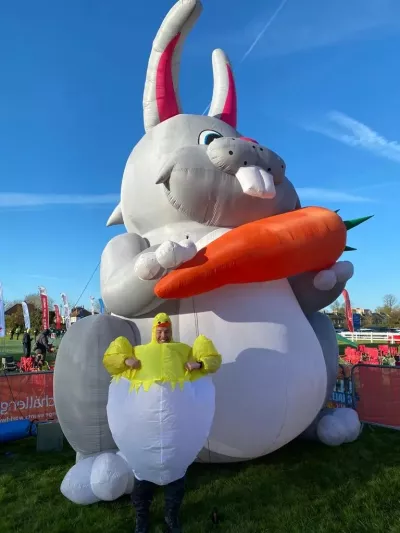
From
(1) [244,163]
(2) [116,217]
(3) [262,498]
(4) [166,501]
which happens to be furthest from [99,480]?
(2) [116,217]

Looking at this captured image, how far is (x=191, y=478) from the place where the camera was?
4.29 metres

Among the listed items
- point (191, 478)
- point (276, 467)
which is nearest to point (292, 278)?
point (276, 467)

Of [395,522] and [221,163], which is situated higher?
[221,163]

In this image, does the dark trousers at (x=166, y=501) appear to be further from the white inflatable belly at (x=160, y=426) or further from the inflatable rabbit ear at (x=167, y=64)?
the inflatable rabbit ear at (x=167, y=64)

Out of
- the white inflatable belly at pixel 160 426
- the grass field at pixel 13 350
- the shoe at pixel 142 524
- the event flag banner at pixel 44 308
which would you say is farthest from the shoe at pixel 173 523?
the event flag banner at pixel 44 308

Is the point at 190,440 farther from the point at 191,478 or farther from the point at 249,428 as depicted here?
the point at 191,478

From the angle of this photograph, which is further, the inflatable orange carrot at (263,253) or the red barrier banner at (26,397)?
the red barrier banner at (26,397)

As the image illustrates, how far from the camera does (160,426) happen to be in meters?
2.88

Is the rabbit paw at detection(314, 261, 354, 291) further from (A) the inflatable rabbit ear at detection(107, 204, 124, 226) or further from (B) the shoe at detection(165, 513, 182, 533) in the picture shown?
(A) the inflatable rabbit ear at detection(107, 204, 124, 226)

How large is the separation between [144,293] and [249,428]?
1.43 m

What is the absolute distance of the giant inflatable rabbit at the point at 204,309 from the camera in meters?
3.66

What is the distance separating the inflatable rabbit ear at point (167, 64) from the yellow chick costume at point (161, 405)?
2.70 meters

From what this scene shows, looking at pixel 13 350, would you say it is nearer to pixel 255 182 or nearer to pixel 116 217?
pixel 116 217

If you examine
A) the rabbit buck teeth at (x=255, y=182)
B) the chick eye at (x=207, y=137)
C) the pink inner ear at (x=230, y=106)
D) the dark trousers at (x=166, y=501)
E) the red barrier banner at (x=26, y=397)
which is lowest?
the dark trousers at (x=166, y=501)
